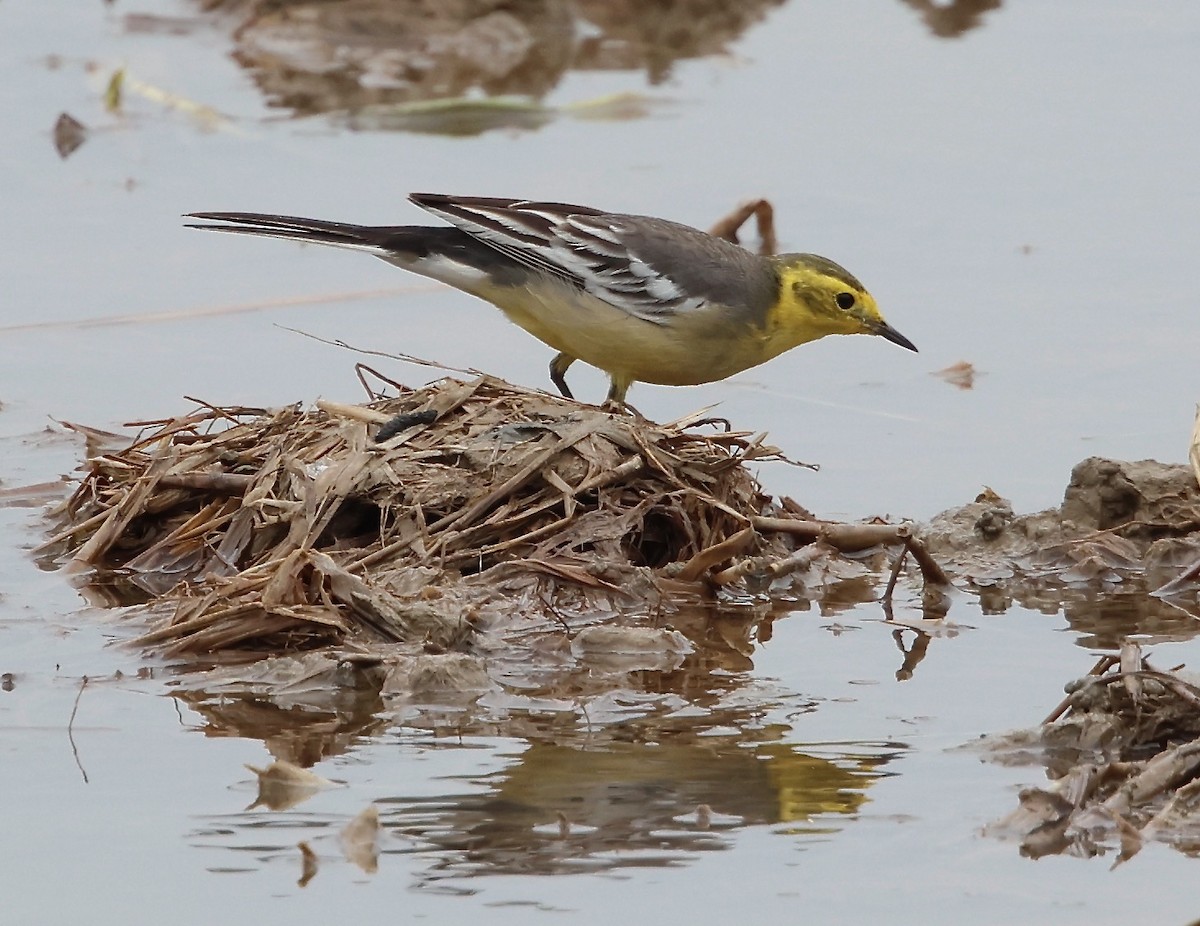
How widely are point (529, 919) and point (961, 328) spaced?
7850mm

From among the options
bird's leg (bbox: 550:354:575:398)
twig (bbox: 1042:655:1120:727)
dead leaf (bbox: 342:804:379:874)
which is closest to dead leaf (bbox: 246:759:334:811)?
dead leaf (bbox: 342:804:379:874)

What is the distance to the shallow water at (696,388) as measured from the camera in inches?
251

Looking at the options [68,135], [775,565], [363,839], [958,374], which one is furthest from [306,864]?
[68,135]

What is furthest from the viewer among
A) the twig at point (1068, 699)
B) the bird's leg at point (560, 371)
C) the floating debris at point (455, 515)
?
the bird's leg at point (560, 371)

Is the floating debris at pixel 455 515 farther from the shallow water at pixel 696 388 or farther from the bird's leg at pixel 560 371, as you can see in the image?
the bird's leg at pixel 560 371

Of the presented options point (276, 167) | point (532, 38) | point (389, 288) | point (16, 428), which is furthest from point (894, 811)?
point (532, 38)

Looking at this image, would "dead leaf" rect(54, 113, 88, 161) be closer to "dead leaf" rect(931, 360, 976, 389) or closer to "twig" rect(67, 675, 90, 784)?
"dead leaf" rect(931, 360, 976, 389)

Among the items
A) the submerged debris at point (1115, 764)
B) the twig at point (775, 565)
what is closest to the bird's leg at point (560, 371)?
the twig at point (775, 565)

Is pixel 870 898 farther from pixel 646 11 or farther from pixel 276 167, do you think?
pixel 646 11

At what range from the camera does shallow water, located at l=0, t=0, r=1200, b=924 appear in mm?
6371

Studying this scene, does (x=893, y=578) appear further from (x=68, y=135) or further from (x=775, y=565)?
(x=68, y=135)

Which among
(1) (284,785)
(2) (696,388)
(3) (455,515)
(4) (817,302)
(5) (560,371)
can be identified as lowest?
(2) (696,388)

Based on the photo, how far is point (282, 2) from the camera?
2052cm

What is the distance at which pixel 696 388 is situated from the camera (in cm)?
1250
